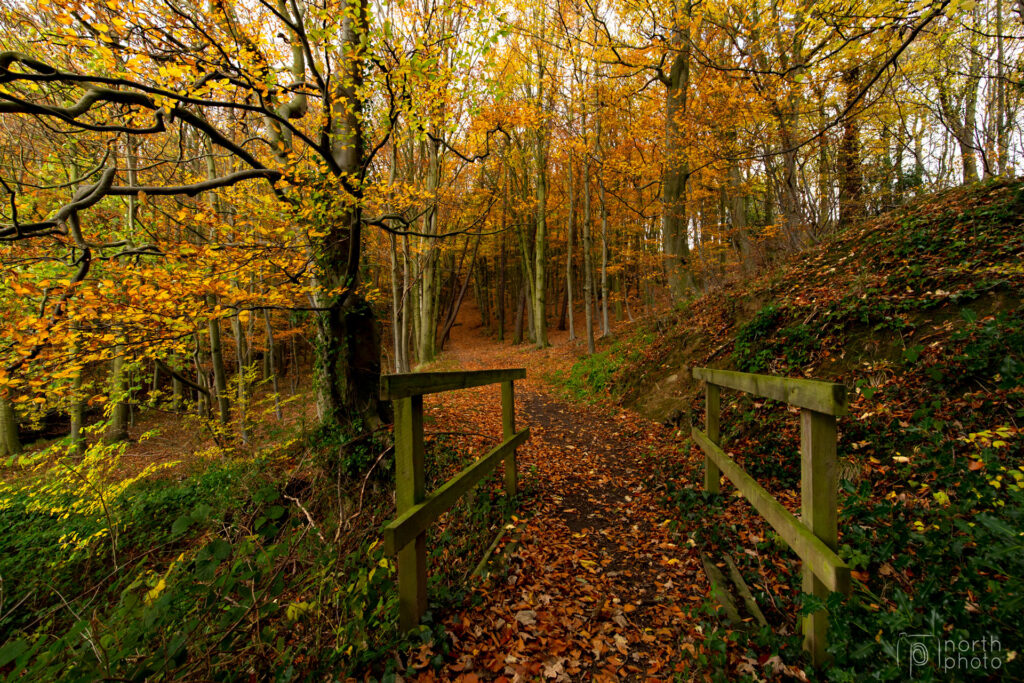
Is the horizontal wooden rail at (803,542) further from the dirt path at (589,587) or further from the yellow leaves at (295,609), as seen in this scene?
the yellow leaves at (295,609)

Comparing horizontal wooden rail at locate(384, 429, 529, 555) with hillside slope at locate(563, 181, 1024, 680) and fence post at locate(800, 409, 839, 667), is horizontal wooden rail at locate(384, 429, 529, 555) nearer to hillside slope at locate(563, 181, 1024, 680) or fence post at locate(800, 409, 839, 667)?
hillside slope at locate(563, 181, 1024, 680)

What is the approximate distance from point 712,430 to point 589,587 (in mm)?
1889

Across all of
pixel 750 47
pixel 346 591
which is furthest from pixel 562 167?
pixel 346 591

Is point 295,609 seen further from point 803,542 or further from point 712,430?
point 712,430

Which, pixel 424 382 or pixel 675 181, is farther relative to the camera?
pixel 675 181

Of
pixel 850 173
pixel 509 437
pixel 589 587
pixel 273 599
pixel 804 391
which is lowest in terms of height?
pixel 273 599

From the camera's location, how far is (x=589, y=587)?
303cm

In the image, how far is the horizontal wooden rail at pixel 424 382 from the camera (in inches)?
88.3

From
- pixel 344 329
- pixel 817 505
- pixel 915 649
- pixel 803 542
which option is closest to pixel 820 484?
pixel 817 505

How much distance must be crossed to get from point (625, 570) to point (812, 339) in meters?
3.92

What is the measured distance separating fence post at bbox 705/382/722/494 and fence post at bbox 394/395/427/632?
2.75 m

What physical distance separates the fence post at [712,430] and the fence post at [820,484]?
1858 millimetres

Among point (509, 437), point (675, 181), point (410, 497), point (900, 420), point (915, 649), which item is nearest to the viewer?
point (915, 649)

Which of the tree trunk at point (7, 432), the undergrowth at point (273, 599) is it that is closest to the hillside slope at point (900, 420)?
the undergrowth at point (273, 599)
